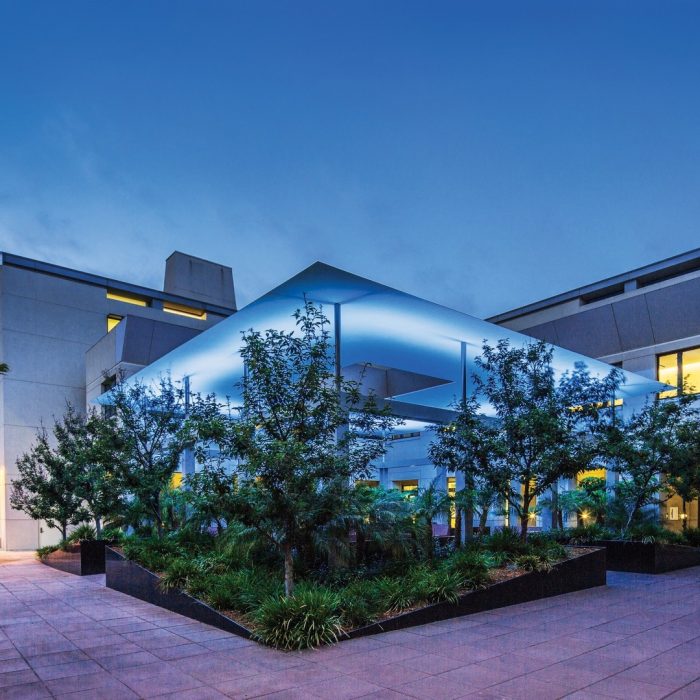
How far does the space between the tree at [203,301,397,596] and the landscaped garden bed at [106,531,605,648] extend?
833 mm

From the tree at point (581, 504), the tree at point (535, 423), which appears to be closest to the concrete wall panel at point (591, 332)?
the tree at point (581, 504)

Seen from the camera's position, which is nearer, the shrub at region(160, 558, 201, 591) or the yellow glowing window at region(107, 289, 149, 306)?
the shrub at region(160, 558, 201, 591)

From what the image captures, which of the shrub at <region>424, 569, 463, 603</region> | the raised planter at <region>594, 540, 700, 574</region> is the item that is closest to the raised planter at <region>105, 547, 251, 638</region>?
the shrub at <region>424, 569, 463, 603</region>

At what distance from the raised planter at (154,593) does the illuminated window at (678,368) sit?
59.0ft

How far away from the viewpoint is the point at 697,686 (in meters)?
5.59

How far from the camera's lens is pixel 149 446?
48.9 feet

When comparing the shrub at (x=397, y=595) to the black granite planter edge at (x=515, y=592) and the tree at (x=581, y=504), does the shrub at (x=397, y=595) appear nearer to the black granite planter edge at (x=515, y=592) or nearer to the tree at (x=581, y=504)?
the black granite planter edge at (x=515, y=592)

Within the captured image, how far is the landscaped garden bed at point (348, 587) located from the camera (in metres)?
7.59

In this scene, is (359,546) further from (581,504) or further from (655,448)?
(581,504)

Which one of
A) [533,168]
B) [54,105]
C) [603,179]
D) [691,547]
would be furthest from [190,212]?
[691,547]

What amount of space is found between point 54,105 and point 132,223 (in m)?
148

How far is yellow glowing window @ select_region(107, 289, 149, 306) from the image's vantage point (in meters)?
28.8

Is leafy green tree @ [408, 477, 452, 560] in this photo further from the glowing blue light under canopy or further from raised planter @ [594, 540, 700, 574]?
raised planter @ [594, 540, 700, 574]

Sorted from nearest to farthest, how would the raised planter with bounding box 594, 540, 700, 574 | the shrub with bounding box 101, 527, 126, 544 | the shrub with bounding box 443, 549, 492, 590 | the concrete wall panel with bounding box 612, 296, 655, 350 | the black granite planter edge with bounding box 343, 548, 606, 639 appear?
the black granite planter edge with bounding box 343, 548, 606, 639 → the shrub with bounding box 443, 549, 492, 590 → the raised planter with bounding box 594, 540, 700, 574 → the shrub with bounding box 101, 527, 126, 544 → the concrete wall panel with bounding box 612, 296, 655, 350
